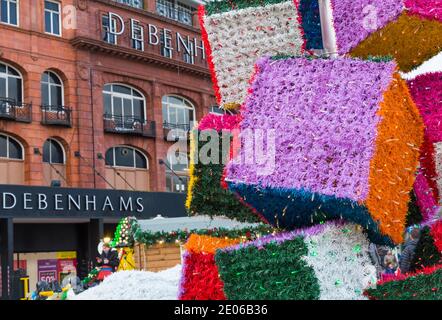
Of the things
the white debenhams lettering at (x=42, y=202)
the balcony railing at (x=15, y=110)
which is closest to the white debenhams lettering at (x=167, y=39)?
the balcony railing at (x=15, y=110)

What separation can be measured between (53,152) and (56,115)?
5.38ft

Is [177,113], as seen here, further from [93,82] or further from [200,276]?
[200,276]

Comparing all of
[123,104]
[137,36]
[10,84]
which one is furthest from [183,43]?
[10,84]

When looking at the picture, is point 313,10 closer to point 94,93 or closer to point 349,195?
point 349,195

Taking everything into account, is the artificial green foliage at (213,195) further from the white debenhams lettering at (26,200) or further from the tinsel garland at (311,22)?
the white debenhams lettering at (26,200)

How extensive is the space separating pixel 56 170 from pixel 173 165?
7476 mm

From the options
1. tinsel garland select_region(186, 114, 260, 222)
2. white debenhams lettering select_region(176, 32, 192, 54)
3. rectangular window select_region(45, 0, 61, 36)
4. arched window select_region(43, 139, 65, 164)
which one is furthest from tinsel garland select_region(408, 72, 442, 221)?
white debenhams lettering select_region(176, 32, 192, 54)

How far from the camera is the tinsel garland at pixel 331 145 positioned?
5.06 m

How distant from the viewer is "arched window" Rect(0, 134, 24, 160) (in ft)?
87.7

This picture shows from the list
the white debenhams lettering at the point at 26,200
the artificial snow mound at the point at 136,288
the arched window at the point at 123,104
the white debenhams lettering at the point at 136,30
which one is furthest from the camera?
the white debenhams lettering at the point at 136,30

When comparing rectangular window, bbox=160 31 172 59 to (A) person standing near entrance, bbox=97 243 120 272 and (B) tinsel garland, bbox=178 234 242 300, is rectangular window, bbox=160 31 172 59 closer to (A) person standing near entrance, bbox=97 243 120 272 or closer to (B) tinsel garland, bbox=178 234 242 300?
(A) person standing near entrance, bbox=97 243 120 272

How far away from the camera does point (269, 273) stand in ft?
17.4

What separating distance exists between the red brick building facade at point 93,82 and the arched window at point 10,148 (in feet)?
0.50

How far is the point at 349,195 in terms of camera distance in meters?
4.93
